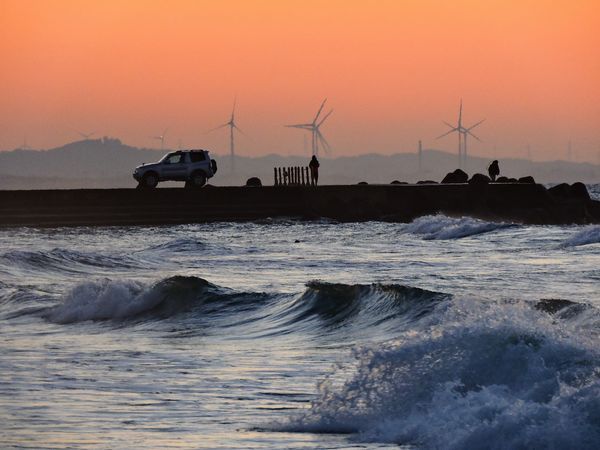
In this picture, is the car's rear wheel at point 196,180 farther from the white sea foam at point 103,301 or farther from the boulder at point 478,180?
the white sea foam at point 103,301

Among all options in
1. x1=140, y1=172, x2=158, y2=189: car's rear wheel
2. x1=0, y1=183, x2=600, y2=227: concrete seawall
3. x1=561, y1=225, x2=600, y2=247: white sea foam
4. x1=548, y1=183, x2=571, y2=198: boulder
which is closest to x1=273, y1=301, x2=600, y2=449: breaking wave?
x1=561, y1=225, x2=600, y2=247: white sea foam

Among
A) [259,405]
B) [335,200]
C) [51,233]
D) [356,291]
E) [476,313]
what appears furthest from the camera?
[335,200]

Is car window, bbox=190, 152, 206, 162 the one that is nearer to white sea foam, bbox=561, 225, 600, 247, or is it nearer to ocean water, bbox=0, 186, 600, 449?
white sea foam, bbox=561, 225, 600, 247

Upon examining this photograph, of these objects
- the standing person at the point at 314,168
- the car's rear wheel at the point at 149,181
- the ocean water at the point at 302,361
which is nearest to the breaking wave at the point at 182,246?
the ocean water at the point at 302,361

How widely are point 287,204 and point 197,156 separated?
15.4 feet

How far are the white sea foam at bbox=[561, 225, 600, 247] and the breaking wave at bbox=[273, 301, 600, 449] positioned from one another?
25285 mm

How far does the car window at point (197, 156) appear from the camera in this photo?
58616mm

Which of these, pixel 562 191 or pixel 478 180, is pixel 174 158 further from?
pixel 562 191

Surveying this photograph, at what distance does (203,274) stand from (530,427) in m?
20.0

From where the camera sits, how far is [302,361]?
1439 cm

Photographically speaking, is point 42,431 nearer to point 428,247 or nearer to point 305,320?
point 305,320

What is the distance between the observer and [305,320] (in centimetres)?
1903

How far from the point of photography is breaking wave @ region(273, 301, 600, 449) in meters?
9.50

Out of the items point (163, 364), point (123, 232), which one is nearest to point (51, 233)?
point (123, 232)
